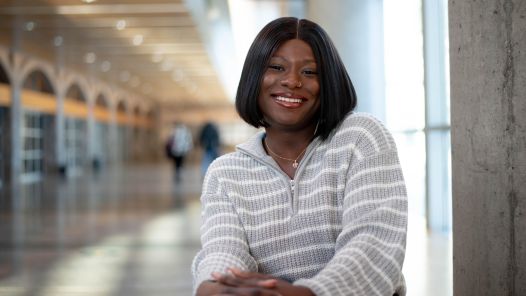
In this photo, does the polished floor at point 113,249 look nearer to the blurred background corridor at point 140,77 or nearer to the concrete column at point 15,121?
the blurred background corridor at point 140,77

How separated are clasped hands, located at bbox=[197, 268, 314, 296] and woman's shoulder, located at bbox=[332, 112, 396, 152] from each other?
481 millimetres

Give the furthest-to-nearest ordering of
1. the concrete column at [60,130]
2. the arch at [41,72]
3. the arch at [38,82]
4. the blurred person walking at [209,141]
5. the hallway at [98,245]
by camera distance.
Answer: the concrete column at [60,130]
the arch at [38,82]
the arch at [41,72]
the blurred person walking at [209,141]
the hallway at [98,245]

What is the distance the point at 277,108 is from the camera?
6.61 feet

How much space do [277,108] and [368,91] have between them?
6568mm

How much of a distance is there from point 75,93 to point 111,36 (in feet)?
37.3

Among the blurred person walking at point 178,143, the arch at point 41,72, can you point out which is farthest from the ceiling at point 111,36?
the blurred person walking at point 178,143

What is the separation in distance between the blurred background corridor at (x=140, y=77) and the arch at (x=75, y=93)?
10 centimetres

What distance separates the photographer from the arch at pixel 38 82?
888 inches

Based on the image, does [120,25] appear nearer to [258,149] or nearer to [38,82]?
[38,82]

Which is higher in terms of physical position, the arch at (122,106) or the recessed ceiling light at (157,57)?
the recessed ceiling light at (157,57)

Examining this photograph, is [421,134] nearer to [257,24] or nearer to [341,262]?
[341,262]

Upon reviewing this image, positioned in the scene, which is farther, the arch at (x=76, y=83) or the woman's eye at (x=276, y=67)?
the arch at (x=76, y=83)

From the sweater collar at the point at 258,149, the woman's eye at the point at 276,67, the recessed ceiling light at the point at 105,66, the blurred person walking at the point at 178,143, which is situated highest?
the recessed ceiling light at the point at 105,66

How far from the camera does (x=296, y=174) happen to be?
78.6 inches
